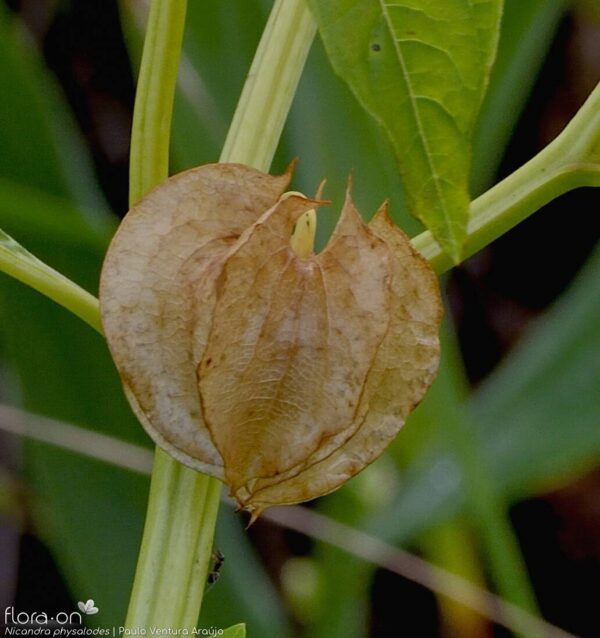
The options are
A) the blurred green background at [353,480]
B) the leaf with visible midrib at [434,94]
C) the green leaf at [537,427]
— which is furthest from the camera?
the green leaf at [537,427]

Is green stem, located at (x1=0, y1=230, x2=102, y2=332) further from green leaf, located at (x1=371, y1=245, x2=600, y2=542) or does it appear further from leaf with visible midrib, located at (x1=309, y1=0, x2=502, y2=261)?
green leaf, located at (x1=371, y1=245, x2=600, y2=542)

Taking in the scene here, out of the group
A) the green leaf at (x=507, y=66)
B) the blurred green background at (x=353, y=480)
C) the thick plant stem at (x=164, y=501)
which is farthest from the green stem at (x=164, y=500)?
the green leaf at (x=507, y=66)


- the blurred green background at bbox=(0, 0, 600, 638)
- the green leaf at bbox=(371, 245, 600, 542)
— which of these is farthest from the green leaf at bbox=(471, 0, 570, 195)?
the green leaf at bbox=(371, 245, 600, 542)

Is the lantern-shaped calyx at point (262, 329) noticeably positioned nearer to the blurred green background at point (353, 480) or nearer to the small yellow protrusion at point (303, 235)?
the small yellow protrusion at point (303, 235)

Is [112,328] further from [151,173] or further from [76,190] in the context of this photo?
[76,190]

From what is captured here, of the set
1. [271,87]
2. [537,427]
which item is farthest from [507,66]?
[271,87]

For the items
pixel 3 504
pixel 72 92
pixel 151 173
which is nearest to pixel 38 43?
pixel 72 92

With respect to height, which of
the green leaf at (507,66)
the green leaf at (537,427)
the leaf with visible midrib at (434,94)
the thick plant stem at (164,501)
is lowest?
the green leaf at (537,427)

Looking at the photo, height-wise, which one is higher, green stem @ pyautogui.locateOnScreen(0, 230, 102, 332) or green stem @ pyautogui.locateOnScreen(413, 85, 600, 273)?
green stem @ pyautogui.locateOnScreen(413, 85, 600, 273)
